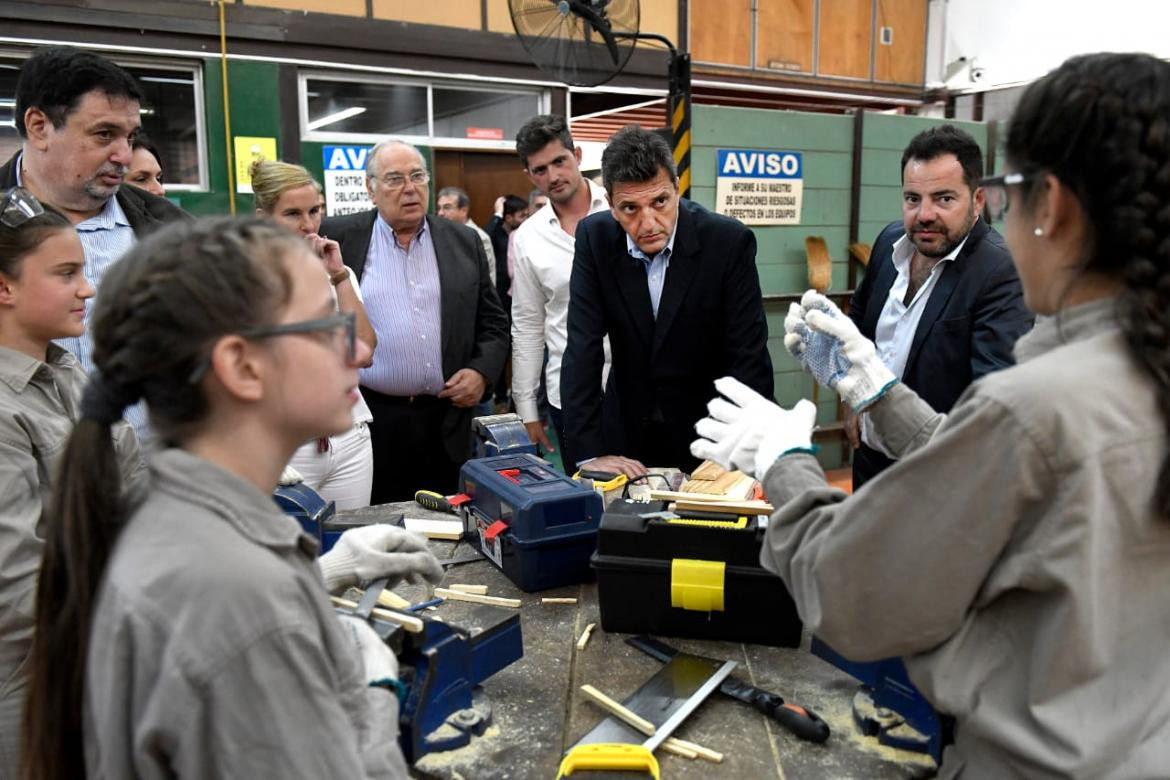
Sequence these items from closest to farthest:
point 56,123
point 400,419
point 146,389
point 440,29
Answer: point 146,389 < point 56,123 < point 400,419 < point 440,29

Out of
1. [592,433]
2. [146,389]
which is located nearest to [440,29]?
[592,433]

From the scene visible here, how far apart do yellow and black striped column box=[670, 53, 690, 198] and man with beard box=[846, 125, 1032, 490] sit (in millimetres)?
1864

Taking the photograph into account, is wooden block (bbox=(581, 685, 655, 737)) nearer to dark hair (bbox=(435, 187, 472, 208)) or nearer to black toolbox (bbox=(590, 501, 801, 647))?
black toolbox (bbox=(590, 501, 801, 647))

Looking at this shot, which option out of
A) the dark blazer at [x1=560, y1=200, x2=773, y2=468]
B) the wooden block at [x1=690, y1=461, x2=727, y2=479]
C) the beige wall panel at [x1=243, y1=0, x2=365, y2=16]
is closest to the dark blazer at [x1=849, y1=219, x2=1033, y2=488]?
the dark blazer at [x1=560, y1=200, x2=773, y2=468]

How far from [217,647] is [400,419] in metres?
2.06

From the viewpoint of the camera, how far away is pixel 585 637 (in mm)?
1484

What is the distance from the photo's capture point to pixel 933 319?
2361 mm

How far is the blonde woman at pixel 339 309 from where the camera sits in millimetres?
2332

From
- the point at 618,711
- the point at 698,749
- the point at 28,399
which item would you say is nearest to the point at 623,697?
the point at 618,711

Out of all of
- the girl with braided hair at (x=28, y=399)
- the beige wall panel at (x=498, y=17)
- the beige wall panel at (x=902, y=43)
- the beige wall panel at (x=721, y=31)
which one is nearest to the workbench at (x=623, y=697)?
the girl with braided hair at (x=28, y=399)

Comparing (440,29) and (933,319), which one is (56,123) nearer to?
(933,319)

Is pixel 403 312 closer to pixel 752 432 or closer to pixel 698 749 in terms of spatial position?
pixel 752 432

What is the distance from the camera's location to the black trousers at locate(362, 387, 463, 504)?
9.19ft

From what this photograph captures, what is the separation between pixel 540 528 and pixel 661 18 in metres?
6.23
